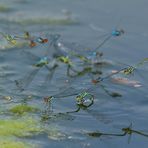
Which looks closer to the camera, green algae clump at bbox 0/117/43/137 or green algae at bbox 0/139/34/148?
green algae at bbox 0/139/34/148

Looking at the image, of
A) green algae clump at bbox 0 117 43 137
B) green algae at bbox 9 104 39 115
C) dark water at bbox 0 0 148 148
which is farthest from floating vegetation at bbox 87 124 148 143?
green algae at bbox 9 104 39 115

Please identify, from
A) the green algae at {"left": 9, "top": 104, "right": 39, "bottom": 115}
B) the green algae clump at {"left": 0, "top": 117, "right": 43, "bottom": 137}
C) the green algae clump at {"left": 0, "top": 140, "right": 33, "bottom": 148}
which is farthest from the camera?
the green algae at {"left": 9, "top": 104, "right": 39, "bottom": 115}

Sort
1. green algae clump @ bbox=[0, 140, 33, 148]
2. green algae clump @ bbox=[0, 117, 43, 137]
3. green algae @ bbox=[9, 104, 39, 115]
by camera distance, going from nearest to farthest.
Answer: green algae clump @ bbox=[0, 140, 33, 148] → green algae clump @ bbox=[0, 117, 43, 137] → green algae @ bbox=[9, 104, 39, 115]

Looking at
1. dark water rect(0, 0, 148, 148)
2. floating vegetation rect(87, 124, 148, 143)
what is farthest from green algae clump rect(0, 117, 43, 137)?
floating vegetation rect(87, 124, 148, 143)

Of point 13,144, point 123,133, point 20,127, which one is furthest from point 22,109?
point 123,133

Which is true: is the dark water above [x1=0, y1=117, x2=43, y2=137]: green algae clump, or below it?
above

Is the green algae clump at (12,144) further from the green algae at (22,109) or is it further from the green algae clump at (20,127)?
the green algae at (22,109)

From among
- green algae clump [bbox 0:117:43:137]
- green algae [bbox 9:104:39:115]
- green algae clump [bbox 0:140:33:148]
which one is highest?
green algae [bbox 9:104:39:115]

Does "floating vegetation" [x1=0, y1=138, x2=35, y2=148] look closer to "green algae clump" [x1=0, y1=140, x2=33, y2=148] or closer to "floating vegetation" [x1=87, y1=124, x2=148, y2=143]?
"green algae clump" [x1=0, y1=140, x2=33, y2=148]
